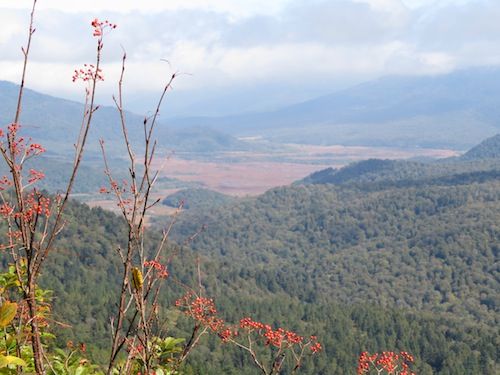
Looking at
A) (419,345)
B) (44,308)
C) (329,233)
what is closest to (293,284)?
(419,345)

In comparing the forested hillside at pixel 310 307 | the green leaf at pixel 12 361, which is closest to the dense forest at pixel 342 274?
the forested hillside at pixel 310 307

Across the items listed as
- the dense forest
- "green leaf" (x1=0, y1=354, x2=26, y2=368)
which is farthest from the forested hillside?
"green leaf" (x1=0, y1=354, x2=26, y2=368)

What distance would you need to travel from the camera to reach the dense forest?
3258 inches

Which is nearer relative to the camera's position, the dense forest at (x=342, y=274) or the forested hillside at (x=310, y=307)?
the forested hillside at (x=310, y=307)

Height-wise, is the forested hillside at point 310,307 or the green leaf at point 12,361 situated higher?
the green leaf at point 12,361

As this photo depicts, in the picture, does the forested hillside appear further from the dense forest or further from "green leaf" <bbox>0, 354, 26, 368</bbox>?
"green leaf" <bbox>0, 354, 26, 368</bbox>

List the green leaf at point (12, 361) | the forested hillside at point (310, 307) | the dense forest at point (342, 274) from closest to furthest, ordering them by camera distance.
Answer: the green leaf at point (12, 361) → the forested hillside at point (310, 307) → the dense forest at point (342, 274)

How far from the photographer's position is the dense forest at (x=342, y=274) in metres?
82.8

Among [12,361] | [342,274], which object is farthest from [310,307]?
Answer: [12,361]

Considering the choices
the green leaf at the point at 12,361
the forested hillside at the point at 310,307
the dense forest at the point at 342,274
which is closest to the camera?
the green leaf at the point at 12,361

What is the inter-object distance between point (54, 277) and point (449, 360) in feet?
194

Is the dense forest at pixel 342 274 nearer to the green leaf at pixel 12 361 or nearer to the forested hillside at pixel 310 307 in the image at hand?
the forested hillside at pixel 310 307

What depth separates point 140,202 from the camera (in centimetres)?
410

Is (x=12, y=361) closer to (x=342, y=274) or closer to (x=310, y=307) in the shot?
(x=310, y=307)
